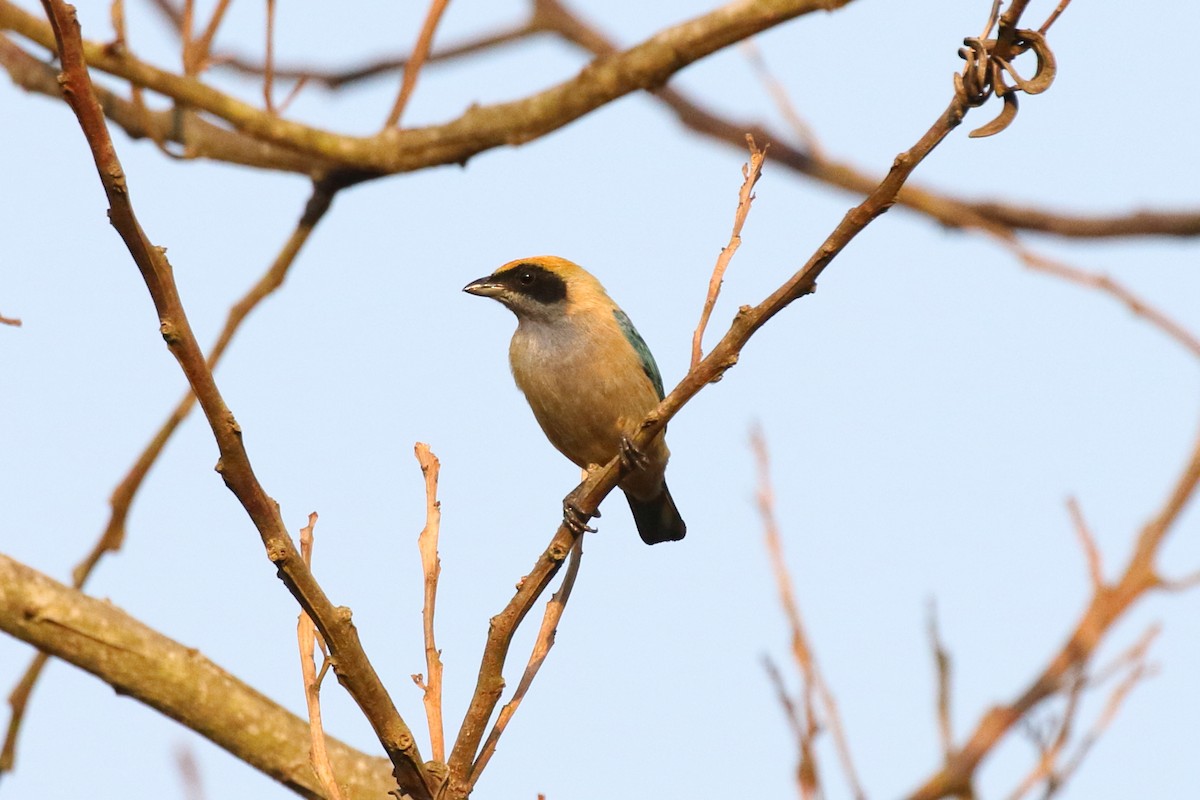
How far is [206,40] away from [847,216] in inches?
146

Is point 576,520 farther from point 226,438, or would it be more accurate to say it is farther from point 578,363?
point 578,363

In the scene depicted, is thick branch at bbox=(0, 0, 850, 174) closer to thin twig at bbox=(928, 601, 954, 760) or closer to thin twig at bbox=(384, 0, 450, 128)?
thin twig at bbox=(384, 0, 450, 128)

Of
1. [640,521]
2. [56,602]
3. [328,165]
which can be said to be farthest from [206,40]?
[640,521]

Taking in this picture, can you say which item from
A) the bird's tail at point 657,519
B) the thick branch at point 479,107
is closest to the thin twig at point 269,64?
the thick branch at point 479,107

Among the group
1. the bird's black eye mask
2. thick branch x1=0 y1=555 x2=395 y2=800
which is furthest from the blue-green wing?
thick branch x1=0 y1=555 x2=395 y2=800

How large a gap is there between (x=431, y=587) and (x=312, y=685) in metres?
0.35

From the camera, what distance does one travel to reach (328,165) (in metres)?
6.15

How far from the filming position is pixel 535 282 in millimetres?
7059

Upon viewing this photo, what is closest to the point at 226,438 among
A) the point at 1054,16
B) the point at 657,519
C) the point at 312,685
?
the point at 312,685

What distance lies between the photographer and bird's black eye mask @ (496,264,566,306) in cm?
698

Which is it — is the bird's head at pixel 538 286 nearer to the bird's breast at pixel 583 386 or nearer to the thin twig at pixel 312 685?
the bird's breast at pixel 583 386

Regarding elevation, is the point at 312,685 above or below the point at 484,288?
below

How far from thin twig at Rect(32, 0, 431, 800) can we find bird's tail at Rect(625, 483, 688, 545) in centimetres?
451

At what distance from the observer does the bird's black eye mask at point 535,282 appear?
6.98 metres
